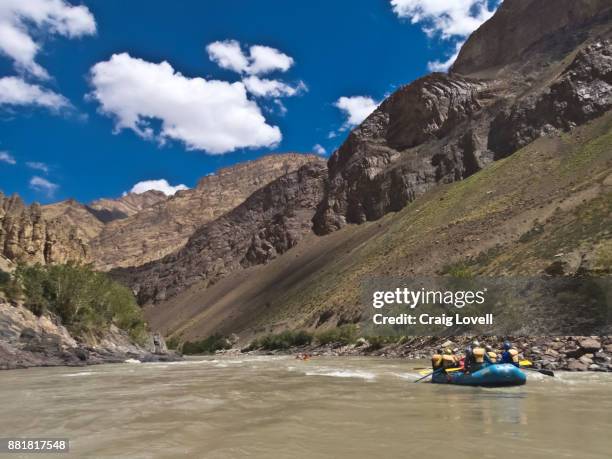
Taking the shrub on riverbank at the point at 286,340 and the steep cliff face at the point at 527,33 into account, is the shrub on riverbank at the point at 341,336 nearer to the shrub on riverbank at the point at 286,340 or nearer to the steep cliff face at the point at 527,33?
the shrub on riverbank at the point at 286,340

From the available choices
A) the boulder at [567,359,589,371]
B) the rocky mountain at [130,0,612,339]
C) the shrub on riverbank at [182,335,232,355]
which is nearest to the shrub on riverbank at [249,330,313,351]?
the rocky mountain at [130,0,612,339]

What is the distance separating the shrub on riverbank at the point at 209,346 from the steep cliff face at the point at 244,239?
132ft

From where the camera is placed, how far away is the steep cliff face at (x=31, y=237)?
5331cm

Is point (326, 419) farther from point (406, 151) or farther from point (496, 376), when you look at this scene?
point (406, 151)

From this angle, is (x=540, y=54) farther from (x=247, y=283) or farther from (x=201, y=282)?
(x=201, y=282)

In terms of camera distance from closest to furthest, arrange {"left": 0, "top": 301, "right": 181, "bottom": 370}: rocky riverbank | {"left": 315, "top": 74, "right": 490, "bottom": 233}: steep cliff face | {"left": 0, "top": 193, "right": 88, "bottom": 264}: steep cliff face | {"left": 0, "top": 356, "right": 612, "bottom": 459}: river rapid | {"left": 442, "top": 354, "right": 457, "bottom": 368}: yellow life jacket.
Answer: {"left": 0, "top": 356, "right": 612, "bottom": 459}: river rapid → {"left": 442, "top": 354, "right": 457, "bottom": 368}: yellow life jacket → {"left": 0, "top": 301, "right": 181, "bottom": 370}: rocky riverbank → {"left": 0, "top": 193, "right": 88, "bottom": 264}: steep cliff face → {"left": 315, "top": 74, "right": 490, "bottom": 233}: steep cliff face

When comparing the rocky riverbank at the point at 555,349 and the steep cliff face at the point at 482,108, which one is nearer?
the rocky riverbank at the point at 555,349

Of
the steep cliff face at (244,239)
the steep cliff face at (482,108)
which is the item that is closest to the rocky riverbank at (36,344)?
the steep cliff face at (482,108)

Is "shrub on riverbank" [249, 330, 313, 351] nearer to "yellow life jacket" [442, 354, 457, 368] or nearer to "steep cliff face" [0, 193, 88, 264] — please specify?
"steep cliff face" [0, 193, 88, 264]

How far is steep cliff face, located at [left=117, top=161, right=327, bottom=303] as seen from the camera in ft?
408

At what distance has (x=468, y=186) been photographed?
243 feet

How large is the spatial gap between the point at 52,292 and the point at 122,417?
A: 35.9 meters

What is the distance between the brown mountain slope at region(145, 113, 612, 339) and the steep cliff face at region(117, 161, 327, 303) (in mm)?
17866

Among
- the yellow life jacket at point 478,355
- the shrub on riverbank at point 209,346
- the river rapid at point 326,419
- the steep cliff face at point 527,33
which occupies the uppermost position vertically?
the steep cliff face at point 527,33
